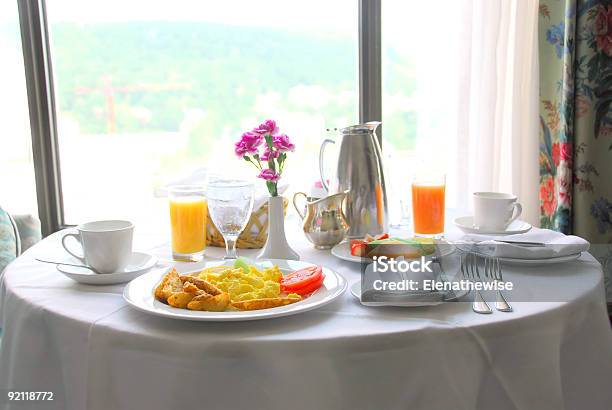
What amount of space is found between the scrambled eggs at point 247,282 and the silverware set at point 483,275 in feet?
0.97

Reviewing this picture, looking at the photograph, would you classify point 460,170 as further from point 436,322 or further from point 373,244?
point 436,322

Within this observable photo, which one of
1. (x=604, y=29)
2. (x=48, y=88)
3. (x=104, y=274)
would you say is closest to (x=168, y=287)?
(x=104, y=274)

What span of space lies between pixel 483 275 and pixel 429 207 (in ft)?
1.09

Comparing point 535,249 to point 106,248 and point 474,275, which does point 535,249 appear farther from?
point 106,248

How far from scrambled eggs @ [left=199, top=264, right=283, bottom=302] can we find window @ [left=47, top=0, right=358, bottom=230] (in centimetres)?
257

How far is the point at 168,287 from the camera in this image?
0.85m

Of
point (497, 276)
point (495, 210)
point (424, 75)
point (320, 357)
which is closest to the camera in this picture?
point (320, 357)

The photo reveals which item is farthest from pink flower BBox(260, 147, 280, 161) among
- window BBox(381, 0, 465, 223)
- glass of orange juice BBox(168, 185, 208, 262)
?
window BBox(381, 0, 465, 223)

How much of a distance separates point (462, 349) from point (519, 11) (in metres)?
1.64

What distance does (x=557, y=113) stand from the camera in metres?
1.99

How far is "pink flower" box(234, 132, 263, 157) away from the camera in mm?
1080

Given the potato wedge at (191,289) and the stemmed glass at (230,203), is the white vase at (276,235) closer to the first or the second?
the stemmed glass at (230,203)

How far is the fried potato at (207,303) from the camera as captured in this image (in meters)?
0.78

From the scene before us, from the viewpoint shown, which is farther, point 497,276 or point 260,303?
point 497,276
